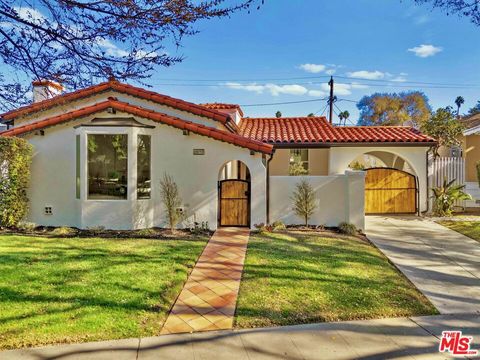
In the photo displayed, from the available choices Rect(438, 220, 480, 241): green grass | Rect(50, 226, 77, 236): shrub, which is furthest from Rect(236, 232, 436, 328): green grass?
Rect(50, 226, 77, 236): shrub

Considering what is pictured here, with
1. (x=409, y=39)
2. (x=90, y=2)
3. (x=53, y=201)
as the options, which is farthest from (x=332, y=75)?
(x=90, y=2)

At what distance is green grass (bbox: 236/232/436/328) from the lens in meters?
5.00

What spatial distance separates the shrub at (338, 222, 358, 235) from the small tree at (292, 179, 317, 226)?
111cm

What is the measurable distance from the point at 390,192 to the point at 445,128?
18.1 ft

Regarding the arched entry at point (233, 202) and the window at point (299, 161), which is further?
the window at point (299, 161)

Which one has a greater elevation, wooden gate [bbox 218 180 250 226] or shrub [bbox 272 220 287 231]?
wooden gate [bbox 218 180 250 226]

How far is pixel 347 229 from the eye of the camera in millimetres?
10938

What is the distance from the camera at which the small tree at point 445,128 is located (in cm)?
1688

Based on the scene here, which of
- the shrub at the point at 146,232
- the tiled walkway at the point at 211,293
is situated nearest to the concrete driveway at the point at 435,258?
the tiled walkway at the point at 211,293

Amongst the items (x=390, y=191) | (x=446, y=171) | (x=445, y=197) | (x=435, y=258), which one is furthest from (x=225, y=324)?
(x=446, y=171)

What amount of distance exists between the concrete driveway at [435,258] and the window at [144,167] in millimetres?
7579

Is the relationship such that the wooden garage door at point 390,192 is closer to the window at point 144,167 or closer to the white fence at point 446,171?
the white fence at point 446,171

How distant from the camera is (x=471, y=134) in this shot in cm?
1694

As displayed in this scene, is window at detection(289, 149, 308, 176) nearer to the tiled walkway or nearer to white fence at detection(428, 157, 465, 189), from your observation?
white fence at detection(428, 157, 465, 189)
